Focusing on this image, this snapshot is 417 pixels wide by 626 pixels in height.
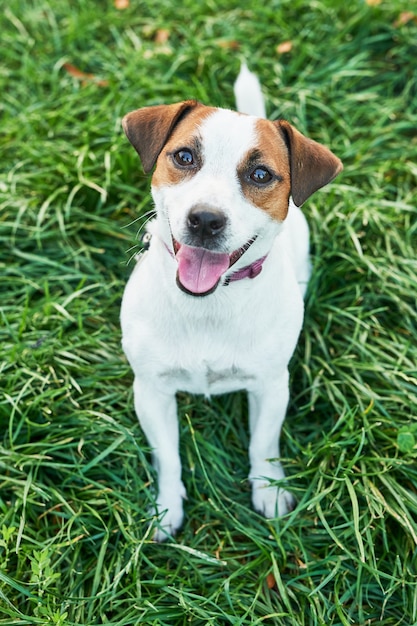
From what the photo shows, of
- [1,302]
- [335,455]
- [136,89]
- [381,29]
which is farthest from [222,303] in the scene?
[381,29]

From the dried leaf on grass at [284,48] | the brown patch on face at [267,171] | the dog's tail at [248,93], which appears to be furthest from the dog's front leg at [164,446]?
A: the dried leaf on grass at [284,48]

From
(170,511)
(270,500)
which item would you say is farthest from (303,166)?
(170,511)

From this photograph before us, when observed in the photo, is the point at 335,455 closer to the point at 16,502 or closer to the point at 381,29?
the point at 16,502

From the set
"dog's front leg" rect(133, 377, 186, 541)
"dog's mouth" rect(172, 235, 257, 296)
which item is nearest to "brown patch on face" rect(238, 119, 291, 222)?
"dog's mouth" rect(172, 235, 257, 296)

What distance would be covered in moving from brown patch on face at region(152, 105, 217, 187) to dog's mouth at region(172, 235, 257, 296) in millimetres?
291

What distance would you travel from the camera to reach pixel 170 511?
417cm

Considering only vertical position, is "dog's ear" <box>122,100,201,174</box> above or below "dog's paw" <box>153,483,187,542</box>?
above

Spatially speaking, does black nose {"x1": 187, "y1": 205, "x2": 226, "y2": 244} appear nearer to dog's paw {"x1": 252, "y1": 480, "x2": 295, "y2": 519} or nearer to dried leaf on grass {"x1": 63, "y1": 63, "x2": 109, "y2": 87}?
dog's paw {"x1": 252, "y1": 480, "x2": 295, "y2": 519}

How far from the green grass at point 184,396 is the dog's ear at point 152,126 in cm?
106

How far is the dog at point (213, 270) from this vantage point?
3.16m

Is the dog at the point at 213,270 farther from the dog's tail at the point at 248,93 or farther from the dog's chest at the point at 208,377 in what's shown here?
the dog's tail at the point at 248,93

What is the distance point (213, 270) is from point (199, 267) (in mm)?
70

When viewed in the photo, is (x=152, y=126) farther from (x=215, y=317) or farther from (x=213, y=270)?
(x=215, y=317)

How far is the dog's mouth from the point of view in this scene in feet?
10.6
